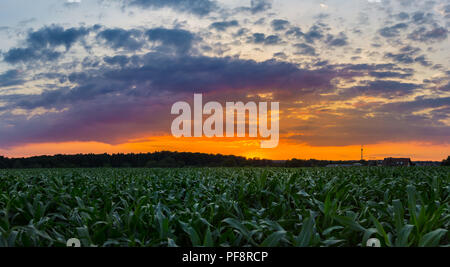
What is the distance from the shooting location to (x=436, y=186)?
6062 millimetres

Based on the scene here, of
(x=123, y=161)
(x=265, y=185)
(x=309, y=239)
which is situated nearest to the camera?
(x=309, y=239)

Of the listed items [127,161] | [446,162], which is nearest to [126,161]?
[127,161]

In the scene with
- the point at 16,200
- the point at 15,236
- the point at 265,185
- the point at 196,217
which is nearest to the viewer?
the point at 15,236

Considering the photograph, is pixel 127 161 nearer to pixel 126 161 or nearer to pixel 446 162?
pixel 126 161

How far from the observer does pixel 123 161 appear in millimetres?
55219
